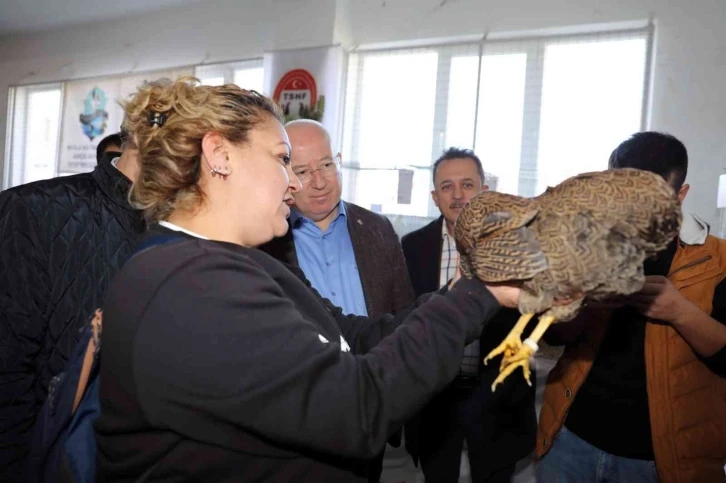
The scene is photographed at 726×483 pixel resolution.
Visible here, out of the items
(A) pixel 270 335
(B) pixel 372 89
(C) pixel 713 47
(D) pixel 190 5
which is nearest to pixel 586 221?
(A) pixel 270 335

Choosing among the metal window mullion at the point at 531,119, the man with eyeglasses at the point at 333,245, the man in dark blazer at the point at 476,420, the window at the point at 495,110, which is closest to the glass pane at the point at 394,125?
the window at the point at 495,110

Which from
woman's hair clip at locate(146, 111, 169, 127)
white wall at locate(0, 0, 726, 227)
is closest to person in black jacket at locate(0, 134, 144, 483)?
woman's hair clip at locate(146, 111, 169, 127)

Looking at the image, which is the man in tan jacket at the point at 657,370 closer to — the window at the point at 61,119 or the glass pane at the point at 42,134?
the window at the point at 61,119

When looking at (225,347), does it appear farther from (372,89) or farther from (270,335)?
(372,89)

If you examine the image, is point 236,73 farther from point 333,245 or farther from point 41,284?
point 41,284

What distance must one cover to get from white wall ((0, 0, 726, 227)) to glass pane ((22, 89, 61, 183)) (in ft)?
1.06

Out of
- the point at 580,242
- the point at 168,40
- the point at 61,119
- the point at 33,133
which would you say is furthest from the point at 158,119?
the point at 33,133

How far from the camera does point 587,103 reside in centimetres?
404

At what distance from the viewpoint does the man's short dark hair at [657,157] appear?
5.48ft

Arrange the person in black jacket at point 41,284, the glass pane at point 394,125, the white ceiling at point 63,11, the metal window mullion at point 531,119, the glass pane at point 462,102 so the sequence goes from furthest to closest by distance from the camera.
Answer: the white ceiling at point 63,11, the glass pane at point 394,125, the glass pane at point 462,102, the metal window mullion at point 531,119, the person in black jacket at point 41,284

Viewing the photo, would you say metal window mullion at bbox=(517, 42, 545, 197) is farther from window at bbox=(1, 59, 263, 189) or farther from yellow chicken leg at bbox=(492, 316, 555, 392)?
yellow chicken leg at bbox=(492, 316, 555, 392)

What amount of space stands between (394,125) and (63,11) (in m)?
5.29

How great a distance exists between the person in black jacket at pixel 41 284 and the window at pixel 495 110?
3.31m

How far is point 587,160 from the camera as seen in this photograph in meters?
4.02
